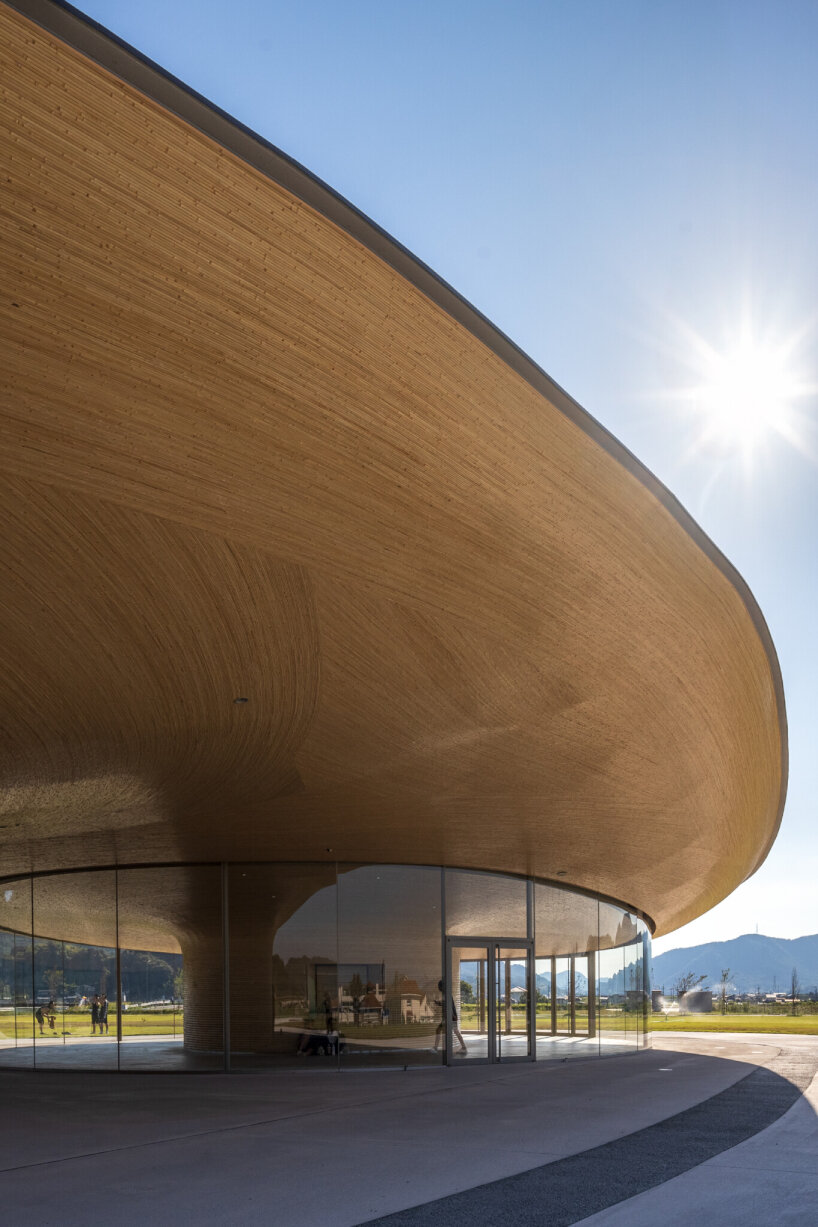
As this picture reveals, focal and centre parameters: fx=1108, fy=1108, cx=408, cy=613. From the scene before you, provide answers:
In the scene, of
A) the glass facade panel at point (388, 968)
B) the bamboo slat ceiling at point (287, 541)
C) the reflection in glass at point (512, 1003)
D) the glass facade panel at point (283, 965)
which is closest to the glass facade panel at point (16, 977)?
the glass facade panel at point (283, 965)

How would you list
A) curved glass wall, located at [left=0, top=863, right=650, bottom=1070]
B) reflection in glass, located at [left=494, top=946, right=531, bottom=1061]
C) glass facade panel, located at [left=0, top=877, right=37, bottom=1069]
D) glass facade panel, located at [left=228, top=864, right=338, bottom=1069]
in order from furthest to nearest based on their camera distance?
1. reflection in glass, located at [left=494, top=946, right=531, bottom=1061]
2. glass facade panel, located at [left=0, top=877, right=37, bottom=1069]
3. curved glass wall, located at [left=0, top=863, right=650, bottom=1070]
4. glass facade panel, located at [left=228, top=864, right=338, bottom=1069]

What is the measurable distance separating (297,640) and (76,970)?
12334mm

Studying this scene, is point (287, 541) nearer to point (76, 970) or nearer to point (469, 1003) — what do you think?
point (469, 1003)

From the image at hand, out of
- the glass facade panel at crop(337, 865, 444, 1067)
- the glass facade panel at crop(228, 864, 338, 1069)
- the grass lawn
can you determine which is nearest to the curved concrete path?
the glass facade panel at crop(228, 864, 338, 1069)

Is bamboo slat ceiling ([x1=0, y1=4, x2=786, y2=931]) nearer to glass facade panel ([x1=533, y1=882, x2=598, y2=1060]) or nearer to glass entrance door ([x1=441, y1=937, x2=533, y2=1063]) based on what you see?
glass entrance door ([x1=441, y1=937, x2=533, y2=1063])

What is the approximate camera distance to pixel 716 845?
71.3ft

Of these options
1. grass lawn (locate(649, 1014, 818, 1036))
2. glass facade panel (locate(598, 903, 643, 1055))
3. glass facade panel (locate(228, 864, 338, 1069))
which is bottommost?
grass lawn (locate(649, 1014, 818, 1036))

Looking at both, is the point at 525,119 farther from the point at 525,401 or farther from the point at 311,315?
the point at 311,315

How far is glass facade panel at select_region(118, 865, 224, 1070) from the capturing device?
18.9m

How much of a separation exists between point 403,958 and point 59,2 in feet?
54.8

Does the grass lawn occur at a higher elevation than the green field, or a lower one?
lower

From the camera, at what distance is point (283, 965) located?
61.2 ft

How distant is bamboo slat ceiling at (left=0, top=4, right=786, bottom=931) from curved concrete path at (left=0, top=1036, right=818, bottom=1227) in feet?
12.4

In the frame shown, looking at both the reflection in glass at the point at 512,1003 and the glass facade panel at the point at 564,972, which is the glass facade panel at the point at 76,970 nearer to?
the reflection in glass at the point at 512,1003
